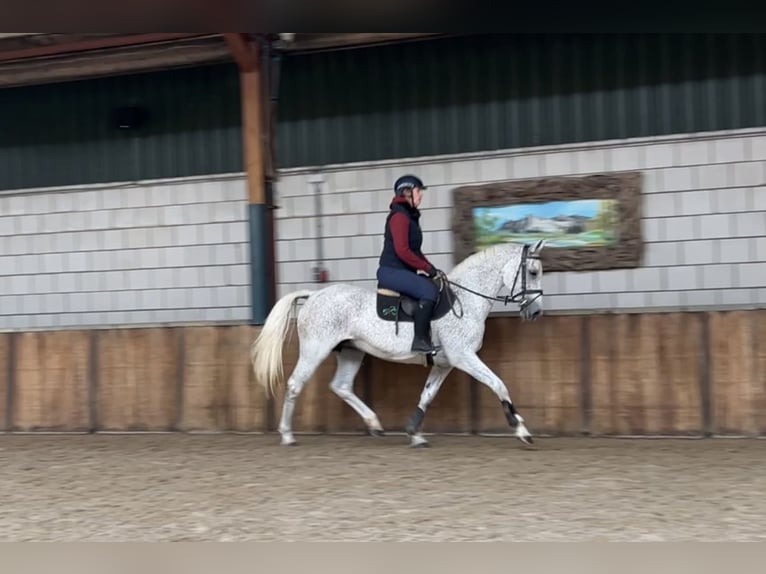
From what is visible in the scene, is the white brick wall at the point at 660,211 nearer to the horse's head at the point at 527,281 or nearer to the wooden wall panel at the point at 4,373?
the horse's head at the point at 527,281

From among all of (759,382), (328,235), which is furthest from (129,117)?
(759,382)

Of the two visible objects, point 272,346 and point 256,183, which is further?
point 256,183

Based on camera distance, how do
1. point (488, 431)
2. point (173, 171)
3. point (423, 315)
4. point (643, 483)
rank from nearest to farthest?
1. point (643, 483)
2. point (423, 315)
3. point (488, 431)
4. point (173, 171)

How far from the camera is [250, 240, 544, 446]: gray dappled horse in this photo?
888cm

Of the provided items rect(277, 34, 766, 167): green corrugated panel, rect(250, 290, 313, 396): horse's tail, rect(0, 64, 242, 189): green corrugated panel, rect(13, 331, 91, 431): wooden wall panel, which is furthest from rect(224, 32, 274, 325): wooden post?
rect(13, 331, 91, 431): wooden wall panel

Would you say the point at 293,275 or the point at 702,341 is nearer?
the point at 702,341

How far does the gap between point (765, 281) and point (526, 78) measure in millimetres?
3730

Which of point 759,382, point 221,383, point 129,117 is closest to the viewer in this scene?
point 759,382

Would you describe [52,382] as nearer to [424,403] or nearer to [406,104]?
[424,403]

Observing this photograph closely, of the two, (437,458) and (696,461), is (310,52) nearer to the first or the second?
(437,458)

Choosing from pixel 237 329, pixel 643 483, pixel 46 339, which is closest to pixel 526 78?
pixel 237 329

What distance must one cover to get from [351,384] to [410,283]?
1.52 metres

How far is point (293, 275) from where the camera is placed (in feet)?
39.2

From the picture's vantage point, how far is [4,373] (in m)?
11.3
